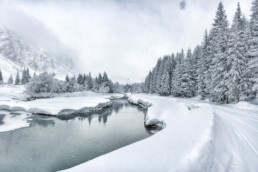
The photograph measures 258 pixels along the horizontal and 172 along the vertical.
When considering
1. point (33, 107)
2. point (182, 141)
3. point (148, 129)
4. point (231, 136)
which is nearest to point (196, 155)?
point (182, 141)

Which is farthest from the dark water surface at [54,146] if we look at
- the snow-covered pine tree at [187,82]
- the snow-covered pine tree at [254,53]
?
the snow-covered pine tree at [187,82]

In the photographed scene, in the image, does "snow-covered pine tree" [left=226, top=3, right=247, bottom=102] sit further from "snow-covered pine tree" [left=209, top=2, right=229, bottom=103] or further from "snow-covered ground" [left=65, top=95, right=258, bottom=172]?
"snow-covered ground" [left=65, top=95, right=258, bottom=172]

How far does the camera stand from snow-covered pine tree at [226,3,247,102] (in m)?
19.8

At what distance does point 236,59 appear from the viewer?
783 inches

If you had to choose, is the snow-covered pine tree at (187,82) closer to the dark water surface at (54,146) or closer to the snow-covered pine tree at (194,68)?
the snow-covered pine tree at (194,68)

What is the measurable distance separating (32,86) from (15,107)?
62.2 feet

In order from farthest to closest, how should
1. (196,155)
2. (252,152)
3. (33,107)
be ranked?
1. (33,107)
2. (252,152)
3. (196,155)

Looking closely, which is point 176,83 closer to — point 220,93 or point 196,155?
point 220,93

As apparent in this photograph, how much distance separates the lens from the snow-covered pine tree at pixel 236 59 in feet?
65.1

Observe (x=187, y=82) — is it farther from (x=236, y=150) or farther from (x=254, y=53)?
(x=236, y=150)

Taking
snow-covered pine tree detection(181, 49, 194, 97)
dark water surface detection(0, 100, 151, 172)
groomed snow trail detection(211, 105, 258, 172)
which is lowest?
dark water surface detection(0, 100, 151, 172)

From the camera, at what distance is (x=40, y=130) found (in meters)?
15.5

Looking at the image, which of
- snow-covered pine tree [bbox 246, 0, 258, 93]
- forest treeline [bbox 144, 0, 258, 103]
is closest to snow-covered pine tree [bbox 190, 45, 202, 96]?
forest treeline [bbox 144, 0, 258, 103]

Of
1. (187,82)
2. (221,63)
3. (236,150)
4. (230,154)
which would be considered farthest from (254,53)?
(187,82)
